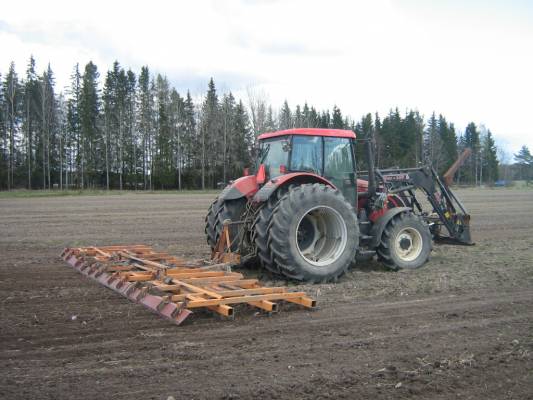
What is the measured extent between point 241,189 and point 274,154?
2.65ft

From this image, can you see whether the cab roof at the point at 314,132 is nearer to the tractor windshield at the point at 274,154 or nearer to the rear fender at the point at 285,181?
the tractor windshield at the point at 274,154

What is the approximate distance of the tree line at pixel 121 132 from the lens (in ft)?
174

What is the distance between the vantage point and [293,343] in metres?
4.80

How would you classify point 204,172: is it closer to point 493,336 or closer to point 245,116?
point 245,116

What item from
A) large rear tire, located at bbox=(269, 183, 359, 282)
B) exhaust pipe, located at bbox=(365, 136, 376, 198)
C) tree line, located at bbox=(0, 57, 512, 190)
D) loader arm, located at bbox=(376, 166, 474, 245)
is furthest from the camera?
tree line, located at bbox=(0, 57, 512, 190)

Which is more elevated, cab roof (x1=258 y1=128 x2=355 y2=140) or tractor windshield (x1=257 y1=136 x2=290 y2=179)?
cab roof (x1=258 y1=128 x2=355 y2=140)

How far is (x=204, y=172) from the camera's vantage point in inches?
2202

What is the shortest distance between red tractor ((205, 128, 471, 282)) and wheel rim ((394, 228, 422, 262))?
0.06 ft

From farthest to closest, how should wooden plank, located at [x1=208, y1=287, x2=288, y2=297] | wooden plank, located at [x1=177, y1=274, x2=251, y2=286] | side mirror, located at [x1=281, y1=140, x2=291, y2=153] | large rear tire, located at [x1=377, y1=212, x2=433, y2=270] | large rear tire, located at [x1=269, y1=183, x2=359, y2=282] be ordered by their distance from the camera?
large rear tire, located at [x1=377, y1=212, x2=433, y2=270] → side mirror, located at [x1=281, y1=140, x2=291, y2=153] → large rear tire, located at [x1=269, y1=183, x2=359, y2=282] → wooden plank, located at [x1=177, y1=274, x2=251, y2=286] → wooden plank, located at [x1=208, y1=287, x2=288, y2=297]

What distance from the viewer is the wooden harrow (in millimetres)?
5490

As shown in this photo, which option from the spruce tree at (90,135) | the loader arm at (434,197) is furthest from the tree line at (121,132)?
the loader arm at (434,197)

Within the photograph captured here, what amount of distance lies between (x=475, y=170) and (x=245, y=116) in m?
43.3

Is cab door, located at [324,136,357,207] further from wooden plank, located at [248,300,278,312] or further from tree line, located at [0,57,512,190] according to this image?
tree line, located at [0,57,512,190]

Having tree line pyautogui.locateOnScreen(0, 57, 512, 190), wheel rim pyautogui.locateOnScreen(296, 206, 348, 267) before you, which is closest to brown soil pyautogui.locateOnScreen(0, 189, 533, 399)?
wheel rim pyautogui.locateOnScreen(296, 206, 348, 267)
